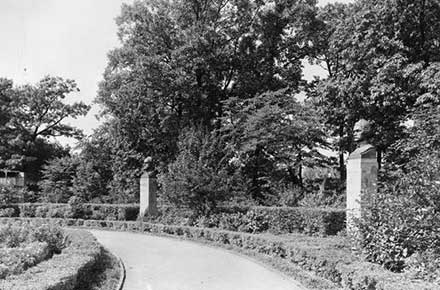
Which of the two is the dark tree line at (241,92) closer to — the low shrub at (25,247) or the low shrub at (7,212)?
the low shrub at (7,212)

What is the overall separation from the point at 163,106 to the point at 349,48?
12297 mm

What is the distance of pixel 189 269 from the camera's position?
10.1 metres

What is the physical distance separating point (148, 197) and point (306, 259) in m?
11.9

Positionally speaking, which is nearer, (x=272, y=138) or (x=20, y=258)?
(x=20, y=258)

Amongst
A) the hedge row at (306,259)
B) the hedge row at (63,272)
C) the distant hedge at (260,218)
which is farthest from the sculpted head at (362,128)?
the hedge row at (63,272)

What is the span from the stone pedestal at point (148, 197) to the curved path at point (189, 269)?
17.7ft

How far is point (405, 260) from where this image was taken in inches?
290

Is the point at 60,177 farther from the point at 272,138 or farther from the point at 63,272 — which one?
the point at 63,272

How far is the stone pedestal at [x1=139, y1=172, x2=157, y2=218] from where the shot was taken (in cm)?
2012

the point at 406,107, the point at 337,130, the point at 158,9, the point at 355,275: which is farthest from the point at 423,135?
the point at 158,9

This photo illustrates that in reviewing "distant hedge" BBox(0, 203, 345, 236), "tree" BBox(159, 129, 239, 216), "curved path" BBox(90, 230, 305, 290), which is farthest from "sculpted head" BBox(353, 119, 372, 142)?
"tree" BBox(159, 129, 239, 216)

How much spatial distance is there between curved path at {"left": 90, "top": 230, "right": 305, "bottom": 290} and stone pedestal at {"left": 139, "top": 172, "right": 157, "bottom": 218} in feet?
17.7

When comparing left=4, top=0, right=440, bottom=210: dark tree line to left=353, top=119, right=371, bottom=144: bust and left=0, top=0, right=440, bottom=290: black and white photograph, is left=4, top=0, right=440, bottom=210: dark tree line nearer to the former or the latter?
left=0, top=0, right=440, bottom=290: black and white photograph

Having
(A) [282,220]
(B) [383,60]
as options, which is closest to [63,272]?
(A) [282,220]
